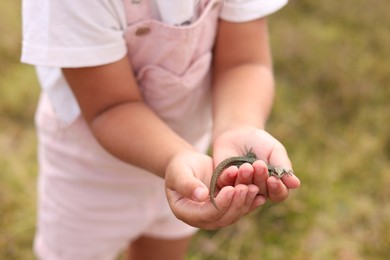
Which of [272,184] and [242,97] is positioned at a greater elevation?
[272,184]

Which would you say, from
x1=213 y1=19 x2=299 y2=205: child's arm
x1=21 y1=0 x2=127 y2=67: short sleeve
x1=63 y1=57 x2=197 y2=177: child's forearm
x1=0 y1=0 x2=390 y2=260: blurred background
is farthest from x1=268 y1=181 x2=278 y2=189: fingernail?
x1=0 y1=0 x2=390 y2=260: blurred background

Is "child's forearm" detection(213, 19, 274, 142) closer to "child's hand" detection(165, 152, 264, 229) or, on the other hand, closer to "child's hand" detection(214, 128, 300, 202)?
"child's hand" detection(214, 128, 300, 202)

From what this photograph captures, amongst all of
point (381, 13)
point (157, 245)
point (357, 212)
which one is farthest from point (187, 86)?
point (381, 13)

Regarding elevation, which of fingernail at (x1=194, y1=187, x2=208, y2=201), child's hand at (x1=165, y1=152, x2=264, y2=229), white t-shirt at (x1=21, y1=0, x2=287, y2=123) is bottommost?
child's hand at (x1=165, y1=152, x2=264, y2=229)

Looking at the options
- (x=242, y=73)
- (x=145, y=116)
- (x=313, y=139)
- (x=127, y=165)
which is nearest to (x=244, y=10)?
(x=242, y=73)

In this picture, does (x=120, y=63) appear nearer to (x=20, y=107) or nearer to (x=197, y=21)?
(x=197, y=21)

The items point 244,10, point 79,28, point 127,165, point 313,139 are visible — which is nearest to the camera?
point 79,28

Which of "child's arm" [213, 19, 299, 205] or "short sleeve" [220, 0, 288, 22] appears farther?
"short sleeve" [220, 0, 288, 22]

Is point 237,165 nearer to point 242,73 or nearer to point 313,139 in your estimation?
point 242,73

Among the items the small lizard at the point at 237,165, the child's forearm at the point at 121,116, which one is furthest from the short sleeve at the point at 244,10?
the small lizard at the point at 237,165
